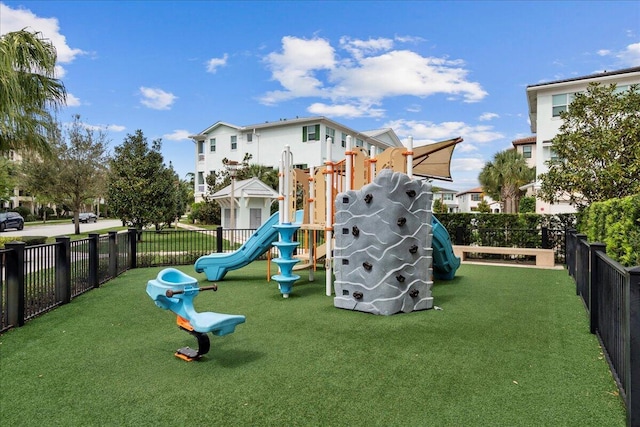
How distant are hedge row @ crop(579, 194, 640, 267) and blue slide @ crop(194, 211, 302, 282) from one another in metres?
6.65

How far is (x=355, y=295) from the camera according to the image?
6.66 meters

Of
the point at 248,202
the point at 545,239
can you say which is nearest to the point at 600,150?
the point at 545,239

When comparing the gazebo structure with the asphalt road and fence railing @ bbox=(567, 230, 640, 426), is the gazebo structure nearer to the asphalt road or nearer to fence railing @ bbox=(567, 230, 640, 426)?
the asphalt road

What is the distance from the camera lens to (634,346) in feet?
8.80

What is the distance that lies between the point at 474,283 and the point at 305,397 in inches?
277

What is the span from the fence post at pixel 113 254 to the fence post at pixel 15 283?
4.17 metres

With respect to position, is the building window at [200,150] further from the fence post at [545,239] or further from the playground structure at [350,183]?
the fence post at [545,239]

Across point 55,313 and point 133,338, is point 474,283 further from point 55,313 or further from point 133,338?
point 55,313

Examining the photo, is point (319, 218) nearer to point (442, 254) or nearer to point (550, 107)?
point (442, 254)

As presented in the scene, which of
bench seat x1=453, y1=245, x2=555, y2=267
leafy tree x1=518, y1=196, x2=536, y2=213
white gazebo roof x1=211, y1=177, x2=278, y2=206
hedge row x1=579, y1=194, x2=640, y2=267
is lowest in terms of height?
bench seat x1=453, y1=245, x2=555, y2=267

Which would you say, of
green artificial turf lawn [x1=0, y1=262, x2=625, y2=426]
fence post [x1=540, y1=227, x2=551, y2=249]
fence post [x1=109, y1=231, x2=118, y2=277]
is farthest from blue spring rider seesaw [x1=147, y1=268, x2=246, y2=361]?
fence post [x1=540, y1=227, x2=551, y2=249]

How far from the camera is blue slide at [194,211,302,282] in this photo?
9.50 m

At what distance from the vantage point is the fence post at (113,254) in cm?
981

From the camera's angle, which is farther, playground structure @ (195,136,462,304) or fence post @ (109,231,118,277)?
fence post @ (109,231,118,277)
